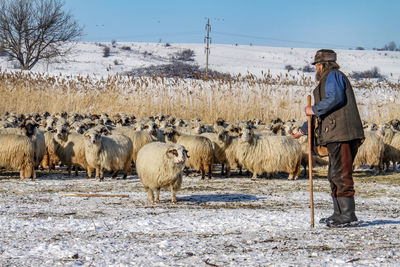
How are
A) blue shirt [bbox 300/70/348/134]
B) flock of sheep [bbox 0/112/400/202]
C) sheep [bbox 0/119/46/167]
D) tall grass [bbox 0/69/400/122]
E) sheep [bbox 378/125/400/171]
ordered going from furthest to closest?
1. tall grass [bbox 0/69/400/122]
2. sheep [bbox 378/125/400/171]
3. sheep [bbox 0/119/46/167]
4. flock of sheep [bbox 0/112/400/202]
5. blue shirt [bbox 300/70/348/134]

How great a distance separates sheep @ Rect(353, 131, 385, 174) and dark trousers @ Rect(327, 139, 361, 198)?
864 centimetres

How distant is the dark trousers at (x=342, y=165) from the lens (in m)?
6.84

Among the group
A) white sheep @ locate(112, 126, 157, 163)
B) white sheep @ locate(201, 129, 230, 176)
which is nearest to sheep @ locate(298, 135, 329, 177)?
white sheep @ locate(201, 129, 230, 176)

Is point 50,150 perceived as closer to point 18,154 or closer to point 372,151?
point 18,154

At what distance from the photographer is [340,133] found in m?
6.77

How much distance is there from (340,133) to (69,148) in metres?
9.20

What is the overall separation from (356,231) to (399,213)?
2344mm

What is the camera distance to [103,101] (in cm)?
2458

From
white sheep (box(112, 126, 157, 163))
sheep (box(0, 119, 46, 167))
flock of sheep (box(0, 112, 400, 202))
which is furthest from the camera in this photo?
white sheep (box(112, 126, 157, 163))

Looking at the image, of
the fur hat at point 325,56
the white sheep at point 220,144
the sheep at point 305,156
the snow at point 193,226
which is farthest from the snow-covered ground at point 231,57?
the fur hat at point 325,56

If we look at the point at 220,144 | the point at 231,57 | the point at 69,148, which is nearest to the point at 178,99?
the point at 220,144

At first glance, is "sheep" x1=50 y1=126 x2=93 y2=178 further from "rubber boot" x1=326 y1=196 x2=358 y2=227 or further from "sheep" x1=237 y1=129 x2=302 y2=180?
"rubber boot" x1=326 y1=196 x2=358 y2=227

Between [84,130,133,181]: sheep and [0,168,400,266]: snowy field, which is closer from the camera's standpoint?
[0,168,400,266]: snowy field

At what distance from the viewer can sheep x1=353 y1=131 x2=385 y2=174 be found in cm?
1521
